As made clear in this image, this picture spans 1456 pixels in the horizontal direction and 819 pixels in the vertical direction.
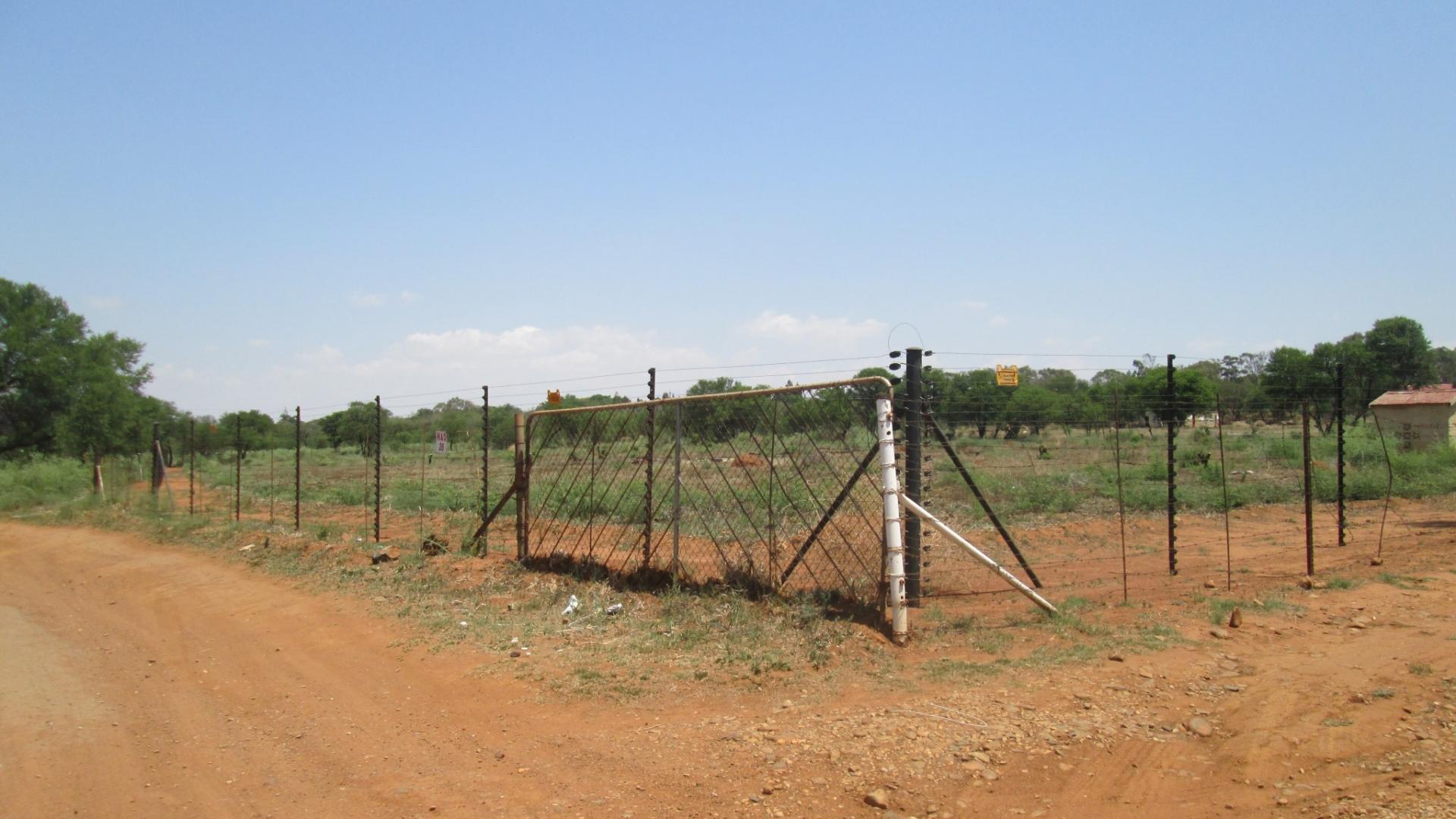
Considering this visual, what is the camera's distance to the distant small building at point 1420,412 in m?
23.2

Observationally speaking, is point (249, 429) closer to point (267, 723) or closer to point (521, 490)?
point (521, 490)

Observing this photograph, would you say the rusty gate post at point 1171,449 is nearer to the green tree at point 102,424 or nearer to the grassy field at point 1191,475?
the grassy field at point 1191,475

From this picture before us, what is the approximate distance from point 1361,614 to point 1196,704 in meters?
3.27

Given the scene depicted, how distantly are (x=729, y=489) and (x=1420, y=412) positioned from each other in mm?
25989

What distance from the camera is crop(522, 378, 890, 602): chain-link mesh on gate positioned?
7719mm

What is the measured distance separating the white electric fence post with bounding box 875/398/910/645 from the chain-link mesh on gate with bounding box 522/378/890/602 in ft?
0.83

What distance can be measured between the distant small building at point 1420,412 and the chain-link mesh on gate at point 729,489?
22406 mm

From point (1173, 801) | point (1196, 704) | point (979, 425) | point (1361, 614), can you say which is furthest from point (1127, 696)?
point (979, 425)

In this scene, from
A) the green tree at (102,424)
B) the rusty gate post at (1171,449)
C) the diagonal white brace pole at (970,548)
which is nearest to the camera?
the diagonal white brace pole at (970,548)

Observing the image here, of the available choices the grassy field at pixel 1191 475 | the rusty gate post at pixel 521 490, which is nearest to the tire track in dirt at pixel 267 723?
the rusty gate post at pixel 521 490

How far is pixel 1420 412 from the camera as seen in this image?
81.4ft

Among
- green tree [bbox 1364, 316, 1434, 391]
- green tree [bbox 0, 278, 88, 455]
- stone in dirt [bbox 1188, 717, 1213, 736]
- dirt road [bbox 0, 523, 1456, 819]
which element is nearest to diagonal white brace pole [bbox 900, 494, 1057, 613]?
dirt road [bbox 0, 523, 1456, 819]

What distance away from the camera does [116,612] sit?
10.1m

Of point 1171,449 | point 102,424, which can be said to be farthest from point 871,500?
point 102,424
